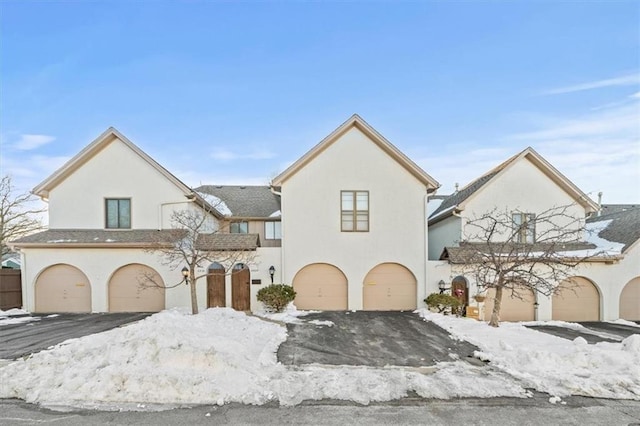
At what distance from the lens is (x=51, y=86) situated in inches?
Answer: 663

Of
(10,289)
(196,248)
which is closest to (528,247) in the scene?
(196,248)

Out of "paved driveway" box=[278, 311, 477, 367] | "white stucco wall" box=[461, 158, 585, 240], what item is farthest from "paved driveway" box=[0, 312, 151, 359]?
"white stucco wall" box=[461, 158, 585, 240]

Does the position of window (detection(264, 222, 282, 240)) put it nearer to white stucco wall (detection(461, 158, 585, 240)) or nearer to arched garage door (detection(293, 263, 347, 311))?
arched garage door (detection(293, 263, 347, 311))

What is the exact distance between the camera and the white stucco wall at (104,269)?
15.3 meters

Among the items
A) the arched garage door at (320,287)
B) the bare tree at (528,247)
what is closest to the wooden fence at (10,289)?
the arched garage door at (320,287)

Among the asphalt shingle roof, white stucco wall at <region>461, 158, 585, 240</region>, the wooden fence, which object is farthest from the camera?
white stucco wall at <region>461, 158, 585, 240</region>

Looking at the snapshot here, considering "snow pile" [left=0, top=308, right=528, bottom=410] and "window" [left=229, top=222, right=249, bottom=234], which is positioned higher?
"window" [left=229, top=222, right=249, bottom=234]

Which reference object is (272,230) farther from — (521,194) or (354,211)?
(521,194)

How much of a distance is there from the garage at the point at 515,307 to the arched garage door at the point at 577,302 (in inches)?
40.1

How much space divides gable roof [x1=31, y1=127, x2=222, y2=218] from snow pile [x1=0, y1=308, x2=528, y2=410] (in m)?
10.1

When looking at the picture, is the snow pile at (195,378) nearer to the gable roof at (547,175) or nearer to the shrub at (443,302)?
the shrub at (443,302)

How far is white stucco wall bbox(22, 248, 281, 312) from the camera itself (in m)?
15.3

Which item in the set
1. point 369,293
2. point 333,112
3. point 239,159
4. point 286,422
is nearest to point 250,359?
point 286,422

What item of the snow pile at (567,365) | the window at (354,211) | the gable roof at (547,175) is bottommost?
the snow pile at (567,365)
